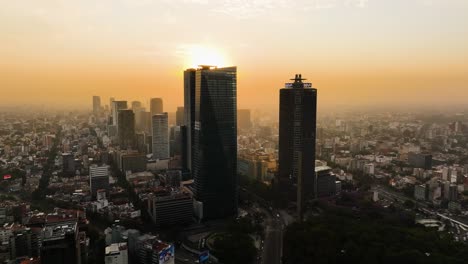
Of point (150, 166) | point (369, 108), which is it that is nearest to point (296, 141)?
point (150, 166)

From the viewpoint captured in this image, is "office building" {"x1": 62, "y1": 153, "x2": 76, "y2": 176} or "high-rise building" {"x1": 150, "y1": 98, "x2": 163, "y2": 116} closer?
"office building" {"x1": 62, "y1": 153, "x2": 76, "y2": 176}

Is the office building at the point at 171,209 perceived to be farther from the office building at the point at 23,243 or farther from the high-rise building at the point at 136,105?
the high-rise building at the point at 136,105

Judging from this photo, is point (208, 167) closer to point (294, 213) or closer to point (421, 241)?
point (294, 213)

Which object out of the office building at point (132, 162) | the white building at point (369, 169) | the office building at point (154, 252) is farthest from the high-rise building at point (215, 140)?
the white building at point (369, 169)

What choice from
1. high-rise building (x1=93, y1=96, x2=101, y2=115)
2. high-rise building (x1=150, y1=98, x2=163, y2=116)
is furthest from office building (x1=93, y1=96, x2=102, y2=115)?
high-rise building (x1=150, y1=98, x2=163, y2=116)

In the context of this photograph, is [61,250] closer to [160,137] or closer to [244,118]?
[160,137]

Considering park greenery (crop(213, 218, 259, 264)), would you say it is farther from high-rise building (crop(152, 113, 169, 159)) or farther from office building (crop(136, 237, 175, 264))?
high-rise building (crop(152, 113, 169, 159))

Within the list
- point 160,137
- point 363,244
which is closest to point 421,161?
point 363,244
